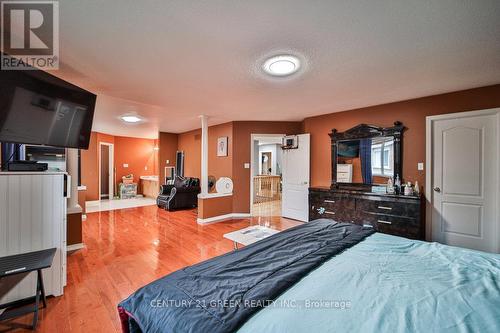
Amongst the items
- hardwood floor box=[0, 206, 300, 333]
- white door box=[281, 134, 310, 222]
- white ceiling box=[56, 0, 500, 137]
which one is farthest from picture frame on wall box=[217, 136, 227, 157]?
white ceiling box=[56, 0, 500, 137]

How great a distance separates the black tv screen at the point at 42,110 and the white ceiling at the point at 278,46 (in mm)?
368

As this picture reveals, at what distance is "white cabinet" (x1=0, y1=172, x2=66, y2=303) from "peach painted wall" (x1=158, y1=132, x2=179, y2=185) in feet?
16.7

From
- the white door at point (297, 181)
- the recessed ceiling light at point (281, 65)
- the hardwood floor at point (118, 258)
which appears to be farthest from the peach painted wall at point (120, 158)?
the recessed ceiling light at point (281, 65)

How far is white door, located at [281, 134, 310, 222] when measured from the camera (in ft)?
14.7

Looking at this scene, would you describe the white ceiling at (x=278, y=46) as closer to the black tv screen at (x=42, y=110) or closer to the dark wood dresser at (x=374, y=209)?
the black tv screen at (x=42, y=110)

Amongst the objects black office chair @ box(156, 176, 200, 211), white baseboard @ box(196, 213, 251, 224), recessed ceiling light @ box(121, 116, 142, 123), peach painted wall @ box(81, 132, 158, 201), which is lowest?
white baseboard @ box(196, 213, 251, 224)

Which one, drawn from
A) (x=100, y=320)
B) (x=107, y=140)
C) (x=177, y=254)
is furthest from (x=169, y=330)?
(x=107, y=140)

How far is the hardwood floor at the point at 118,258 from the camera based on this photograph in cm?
169

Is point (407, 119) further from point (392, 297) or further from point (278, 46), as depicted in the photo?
point (392, 297)

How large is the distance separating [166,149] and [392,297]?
23.5 ft

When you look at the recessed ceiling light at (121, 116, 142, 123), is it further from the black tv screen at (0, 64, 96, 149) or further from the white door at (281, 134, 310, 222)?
the white door at (281, 134, 310, 222)

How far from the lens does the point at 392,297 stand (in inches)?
37.0

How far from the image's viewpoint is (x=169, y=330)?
0.81 m

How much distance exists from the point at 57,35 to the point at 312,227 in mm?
2681
